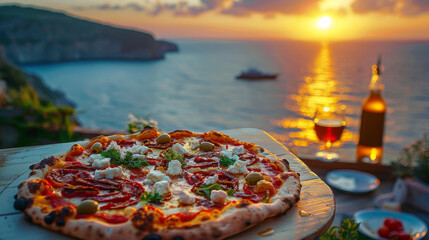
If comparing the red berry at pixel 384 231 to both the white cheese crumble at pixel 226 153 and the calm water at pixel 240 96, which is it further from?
the calm water at pixel 240 96

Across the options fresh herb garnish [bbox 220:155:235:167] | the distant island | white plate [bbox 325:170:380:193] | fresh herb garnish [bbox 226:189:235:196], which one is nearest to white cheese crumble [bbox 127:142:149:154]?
fresh herb garnish [bbox 220:155:235:167]

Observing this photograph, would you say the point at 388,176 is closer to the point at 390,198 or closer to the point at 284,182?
the point at 390,198

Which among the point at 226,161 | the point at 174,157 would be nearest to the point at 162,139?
the point at 174,157

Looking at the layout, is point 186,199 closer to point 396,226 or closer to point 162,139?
point 162,139

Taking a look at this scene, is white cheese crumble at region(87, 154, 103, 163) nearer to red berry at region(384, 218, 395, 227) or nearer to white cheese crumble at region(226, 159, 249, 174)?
white cheese crumble at region(226, 159, 249, 174)

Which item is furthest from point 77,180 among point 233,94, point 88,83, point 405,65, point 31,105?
point 405,65

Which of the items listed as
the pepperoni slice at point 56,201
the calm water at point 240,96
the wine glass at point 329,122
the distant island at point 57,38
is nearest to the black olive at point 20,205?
the pepperoni slice at point 56,201
